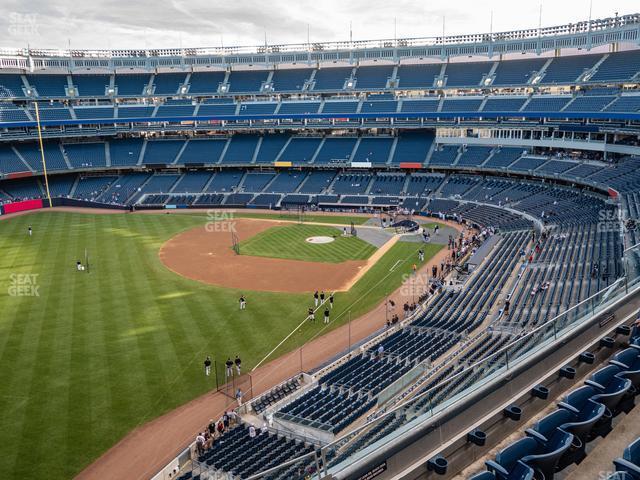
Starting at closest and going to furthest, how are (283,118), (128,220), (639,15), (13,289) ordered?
(13,289)
(639,15)
(128,220)
(283,118)

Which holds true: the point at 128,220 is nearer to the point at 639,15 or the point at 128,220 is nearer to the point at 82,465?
the point at 82,465

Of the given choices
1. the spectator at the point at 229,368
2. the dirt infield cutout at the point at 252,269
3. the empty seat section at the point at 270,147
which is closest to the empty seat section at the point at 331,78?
the empty seat section at the point at 270,147

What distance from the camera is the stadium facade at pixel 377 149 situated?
80.7ft

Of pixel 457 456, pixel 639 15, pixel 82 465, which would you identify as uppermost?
pixel 639 15

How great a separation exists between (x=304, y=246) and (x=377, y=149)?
103 feet

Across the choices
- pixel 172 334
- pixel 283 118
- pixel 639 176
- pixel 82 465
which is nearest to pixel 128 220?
pixel 283 118

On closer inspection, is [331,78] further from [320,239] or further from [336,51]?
[320,239]

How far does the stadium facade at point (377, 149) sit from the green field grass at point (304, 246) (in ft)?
42.1

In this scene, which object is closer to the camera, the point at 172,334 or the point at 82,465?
the point at 82,465

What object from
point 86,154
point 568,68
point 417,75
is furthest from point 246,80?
point 568,68

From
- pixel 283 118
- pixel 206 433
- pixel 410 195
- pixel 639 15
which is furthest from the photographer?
pixel 283 118

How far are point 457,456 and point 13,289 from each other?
38.0 metres

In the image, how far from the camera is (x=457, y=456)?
809 centimetres

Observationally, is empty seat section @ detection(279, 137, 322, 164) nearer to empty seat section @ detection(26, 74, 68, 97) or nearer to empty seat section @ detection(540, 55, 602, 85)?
empty seat section @ detection(540, 55, 602, 85)
